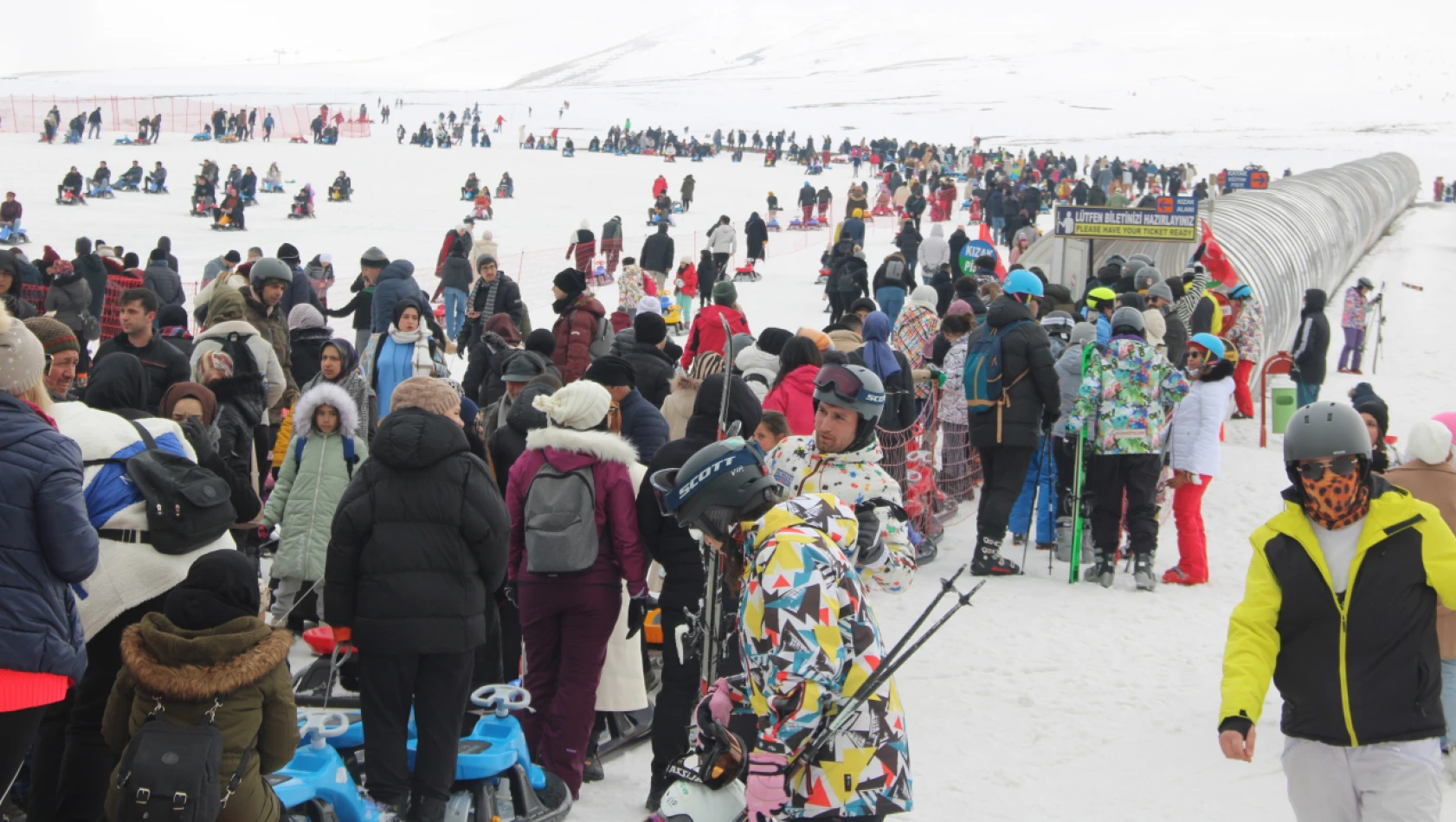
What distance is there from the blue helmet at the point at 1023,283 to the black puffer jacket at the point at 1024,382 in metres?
1.04

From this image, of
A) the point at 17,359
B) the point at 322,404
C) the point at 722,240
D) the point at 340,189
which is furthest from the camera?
the point at 340,189

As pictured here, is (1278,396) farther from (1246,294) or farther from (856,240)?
(856,240)

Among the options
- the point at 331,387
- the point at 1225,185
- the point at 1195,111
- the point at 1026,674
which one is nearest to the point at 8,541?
the point at 331,387

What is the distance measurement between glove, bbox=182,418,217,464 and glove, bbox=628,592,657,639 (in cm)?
166

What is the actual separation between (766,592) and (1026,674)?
161 inches

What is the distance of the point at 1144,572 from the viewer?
27.5 feet

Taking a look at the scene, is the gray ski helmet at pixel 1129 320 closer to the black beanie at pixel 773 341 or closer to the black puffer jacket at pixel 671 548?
the black beanie at pixel 773 341

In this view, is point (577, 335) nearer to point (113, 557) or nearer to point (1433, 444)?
point (113, 557)

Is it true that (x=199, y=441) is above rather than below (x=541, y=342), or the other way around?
below

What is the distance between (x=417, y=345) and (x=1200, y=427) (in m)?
4.79

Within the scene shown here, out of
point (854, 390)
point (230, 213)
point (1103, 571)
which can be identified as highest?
point (230, 213)

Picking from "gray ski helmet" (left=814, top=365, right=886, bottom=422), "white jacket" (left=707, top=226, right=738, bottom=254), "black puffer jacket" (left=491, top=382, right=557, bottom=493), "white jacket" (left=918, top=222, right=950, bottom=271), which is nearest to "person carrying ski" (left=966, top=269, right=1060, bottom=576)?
"black puffer jacket" (left=491, top=382, right=557, bottom=493)

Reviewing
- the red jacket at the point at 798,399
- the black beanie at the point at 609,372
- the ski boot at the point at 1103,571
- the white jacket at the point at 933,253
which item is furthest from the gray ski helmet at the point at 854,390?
the white jacket at the point at 933,253

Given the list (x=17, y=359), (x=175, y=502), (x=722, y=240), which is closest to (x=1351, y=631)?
(x=175, y=502)
